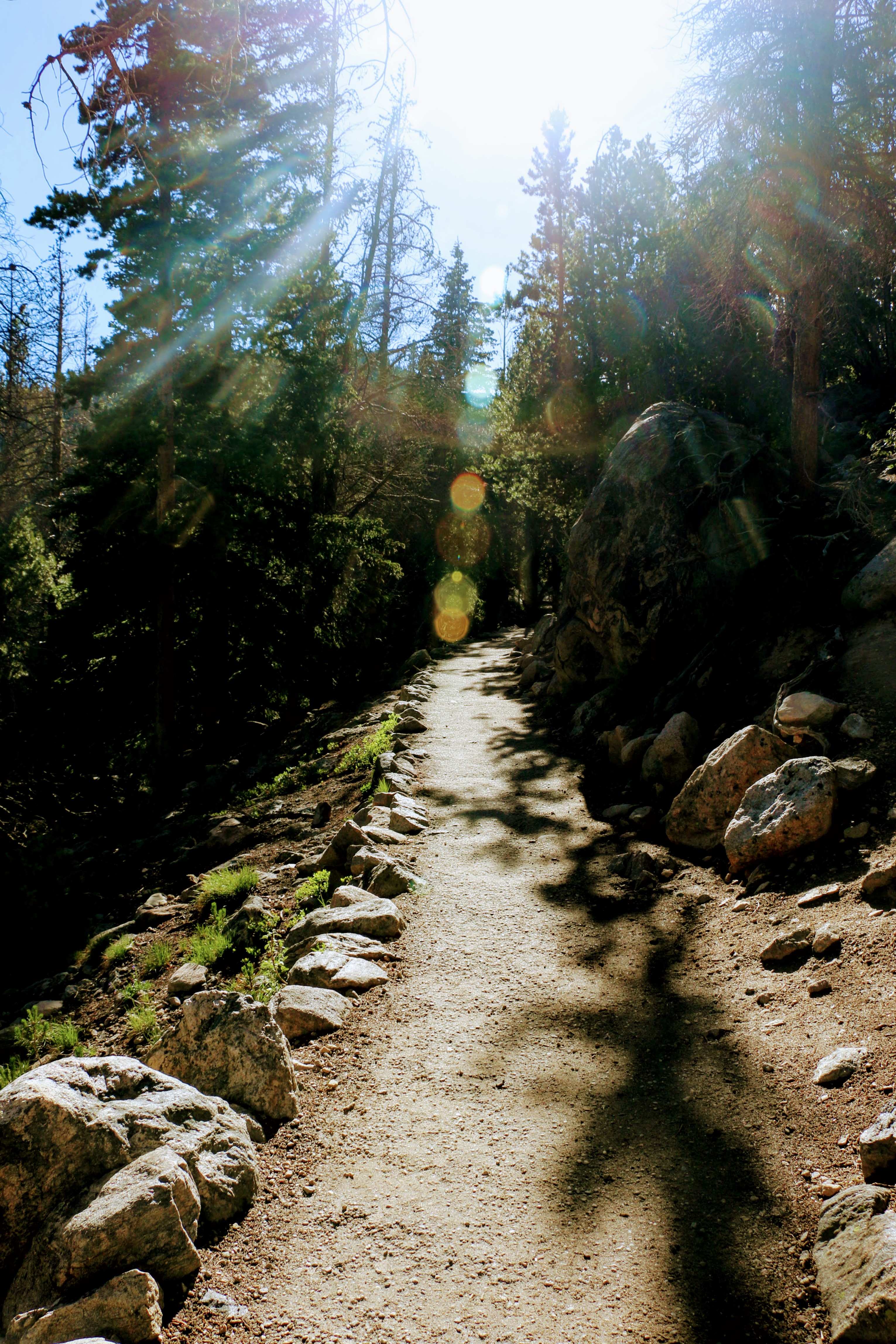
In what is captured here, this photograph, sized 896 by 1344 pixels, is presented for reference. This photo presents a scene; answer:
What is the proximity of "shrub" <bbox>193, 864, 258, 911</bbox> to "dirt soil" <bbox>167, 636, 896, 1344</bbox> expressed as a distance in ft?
7.45

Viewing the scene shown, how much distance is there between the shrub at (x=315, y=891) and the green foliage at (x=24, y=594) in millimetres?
9697

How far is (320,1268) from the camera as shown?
250 centimetres

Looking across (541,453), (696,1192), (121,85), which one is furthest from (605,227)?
(696,1192)

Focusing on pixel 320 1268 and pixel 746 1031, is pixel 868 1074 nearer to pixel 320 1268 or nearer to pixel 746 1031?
pixel 746 1031

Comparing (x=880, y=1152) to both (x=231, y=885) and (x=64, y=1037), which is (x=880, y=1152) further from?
(x=231, y=885)

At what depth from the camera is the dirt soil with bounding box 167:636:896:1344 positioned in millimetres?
2314

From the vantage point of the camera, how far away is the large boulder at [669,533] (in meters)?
8.71

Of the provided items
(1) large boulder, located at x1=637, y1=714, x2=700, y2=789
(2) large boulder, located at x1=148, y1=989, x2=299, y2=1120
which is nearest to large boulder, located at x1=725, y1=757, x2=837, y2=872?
(1) large boulder, located at x1=637, y1=714, x2=700, y2=789

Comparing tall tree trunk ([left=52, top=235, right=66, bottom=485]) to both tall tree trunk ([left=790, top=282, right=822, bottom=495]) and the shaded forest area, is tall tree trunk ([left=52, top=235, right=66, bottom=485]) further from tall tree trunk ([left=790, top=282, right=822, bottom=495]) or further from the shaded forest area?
tall tree trunk ([left=790, top=282, right=822, bottom=495])

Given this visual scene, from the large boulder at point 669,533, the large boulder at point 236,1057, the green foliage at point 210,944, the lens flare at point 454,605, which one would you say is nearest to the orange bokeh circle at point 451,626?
the lens flare at point 454,605

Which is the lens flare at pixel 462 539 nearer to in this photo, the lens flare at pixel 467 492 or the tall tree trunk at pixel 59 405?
the lens flare at pixel 467 492

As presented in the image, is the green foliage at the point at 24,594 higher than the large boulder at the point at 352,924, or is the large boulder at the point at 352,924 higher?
the green foliage at the point at 24,594

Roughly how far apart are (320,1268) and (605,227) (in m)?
20.2

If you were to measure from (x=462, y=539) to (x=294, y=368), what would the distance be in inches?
550
